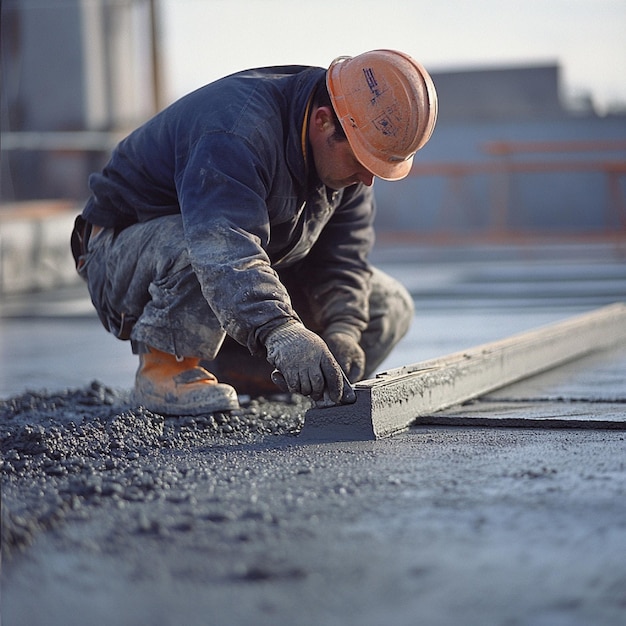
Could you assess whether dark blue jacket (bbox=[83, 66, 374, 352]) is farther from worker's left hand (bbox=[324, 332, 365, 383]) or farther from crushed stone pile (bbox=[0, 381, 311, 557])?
crushed stone pile (bbox=[0, 381, 311, 557])

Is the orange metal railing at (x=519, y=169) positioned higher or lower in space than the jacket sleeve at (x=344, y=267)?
lower

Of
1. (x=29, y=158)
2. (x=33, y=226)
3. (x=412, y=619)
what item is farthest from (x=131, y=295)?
(x=29, y=158)

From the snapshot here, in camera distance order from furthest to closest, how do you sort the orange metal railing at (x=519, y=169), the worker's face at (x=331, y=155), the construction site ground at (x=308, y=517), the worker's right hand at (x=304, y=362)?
the orange metal railing at (x=519, y=169), the worker's face at (x=331, y=155), the worker's right hand at (x=304, y=362), the construction site ground at (x=308, y=517)

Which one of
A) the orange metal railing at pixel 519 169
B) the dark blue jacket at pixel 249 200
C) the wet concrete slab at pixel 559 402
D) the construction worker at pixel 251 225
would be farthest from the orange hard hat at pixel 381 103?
the orange metal railing at pixel 519 169

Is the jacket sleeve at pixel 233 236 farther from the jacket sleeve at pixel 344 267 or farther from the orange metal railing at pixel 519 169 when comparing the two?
the orange metal railing at pixel 519 169

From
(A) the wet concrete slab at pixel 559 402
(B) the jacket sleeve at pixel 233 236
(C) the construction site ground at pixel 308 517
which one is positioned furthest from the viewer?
(A) the wet concrete slab at pixel 559 402

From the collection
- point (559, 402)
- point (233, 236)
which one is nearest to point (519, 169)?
point (559, 402)

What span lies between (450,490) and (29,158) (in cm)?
1172

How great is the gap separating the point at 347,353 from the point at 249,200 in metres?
0.78

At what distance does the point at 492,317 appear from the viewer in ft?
21.4

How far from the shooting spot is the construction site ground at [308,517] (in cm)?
159

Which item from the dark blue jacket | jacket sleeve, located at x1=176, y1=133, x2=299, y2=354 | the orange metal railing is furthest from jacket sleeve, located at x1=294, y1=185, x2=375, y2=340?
the orange metal railing

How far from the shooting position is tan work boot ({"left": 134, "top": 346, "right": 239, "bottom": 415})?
3.22 metres

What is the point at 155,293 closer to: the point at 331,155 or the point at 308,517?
the point at 331,155
